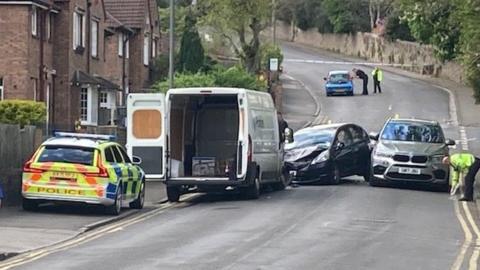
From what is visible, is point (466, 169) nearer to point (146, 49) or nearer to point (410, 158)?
point (410, 158)

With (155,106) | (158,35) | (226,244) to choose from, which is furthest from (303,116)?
(226,244)

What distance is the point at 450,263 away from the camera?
1584 centimetres

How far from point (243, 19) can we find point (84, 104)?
14.7m

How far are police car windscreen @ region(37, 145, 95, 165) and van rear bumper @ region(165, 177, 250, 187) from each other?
3.54m

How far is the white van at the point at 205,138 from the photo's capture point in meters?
25.4

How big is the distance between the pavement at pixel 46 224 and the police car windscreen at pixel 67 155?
3.60 feet

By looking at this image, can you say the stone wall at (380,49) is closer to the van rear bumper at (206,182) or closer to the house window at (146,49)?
the house window at (146,49)

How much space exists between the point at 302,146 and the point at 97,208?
8967 millimetres

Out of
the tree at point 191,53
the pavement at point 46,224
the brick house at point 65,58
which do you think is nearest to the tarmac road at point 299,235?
the pavement at point 46,224

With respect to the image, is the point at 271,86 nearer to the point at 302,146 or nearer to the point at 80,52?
the point at 80,52

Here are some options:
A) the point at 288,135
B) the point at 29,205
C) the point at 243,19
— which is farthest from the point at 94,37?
the point at 29,205

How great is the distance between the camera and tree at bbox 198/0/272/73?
58062mm

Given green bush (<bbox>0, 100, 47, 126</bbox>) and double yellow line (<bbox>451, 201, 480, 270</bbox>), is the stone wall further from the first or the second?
double yellow line (<bbox>451, 201, 480, 270</bbox>)

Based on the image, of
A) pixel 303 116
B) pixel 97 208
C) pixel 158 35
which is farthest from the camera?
pixel 158 35
